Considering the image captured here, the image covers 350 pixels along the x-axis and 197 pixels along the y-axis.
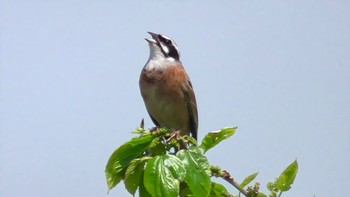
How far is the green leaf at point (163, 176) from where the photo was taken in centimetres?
358

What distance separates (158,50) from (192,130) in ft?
3.75

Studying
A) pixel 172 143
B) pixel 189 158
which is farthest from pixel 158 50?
pixel 189 158

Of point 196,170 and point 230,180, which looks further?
point 196,170

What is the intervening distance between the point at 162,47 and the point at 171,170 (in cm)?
477

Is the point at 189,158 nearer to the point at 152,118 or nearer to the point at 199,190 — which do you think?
the point at 199,190

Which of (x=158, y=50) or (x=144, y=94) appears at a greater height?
(x=158, y=50)

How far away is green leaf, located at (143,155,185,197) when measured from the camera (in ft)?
11.8

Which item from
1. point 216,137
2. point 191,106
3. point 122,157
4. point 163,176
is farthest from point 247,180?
point 191,106

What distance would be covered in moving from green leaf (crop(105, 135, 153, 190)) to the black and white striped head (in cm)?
406

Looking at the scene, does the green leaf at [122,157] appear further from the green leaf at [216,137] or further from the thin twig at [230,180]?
the thin twig at [230,180]

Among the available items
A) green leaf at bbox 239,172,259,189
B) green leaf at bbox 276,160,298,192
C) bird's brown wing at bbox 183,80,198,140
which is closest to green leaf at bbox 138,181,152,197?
green leaf at bbox 239,172,259,189

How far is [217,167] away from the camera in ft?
12.3

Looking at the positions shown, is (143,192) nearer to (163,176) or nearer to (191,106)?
(163,176)

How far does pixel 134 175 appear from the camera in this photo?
4.03 m
